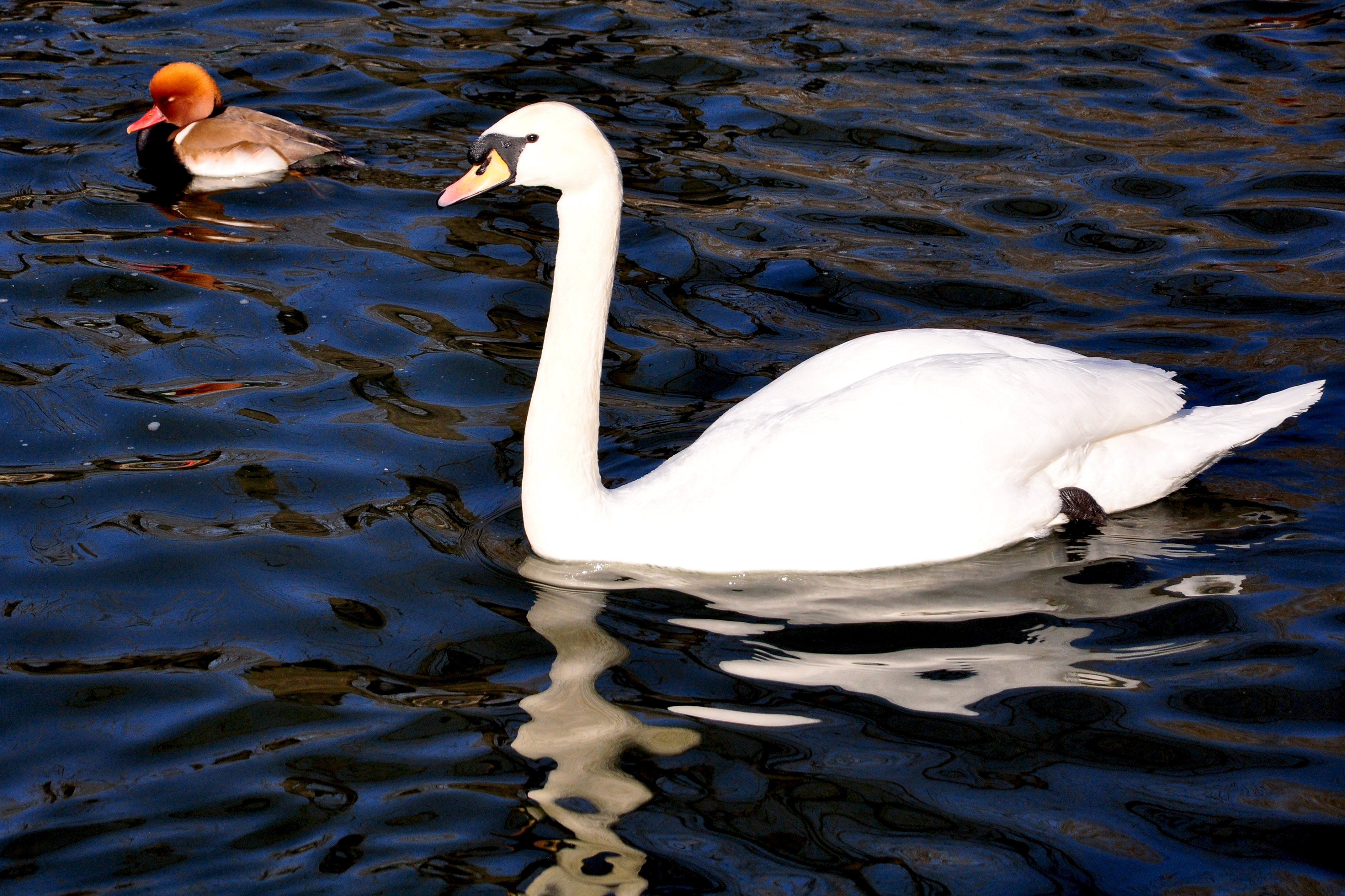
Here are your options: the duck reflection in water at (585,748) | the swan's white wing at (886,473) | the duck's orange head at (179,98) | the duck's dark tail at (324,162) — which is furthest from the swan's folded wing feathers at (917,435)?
the duck's orange head at (179,98)

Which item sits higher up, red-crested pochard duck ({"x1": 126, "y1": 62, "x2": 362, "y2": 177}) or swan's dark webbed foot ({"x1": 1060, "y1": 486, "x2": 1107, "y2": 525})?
red-crested pochard duck ({"x1": 126, "y1": 62, "x2": 362, "y2": 177})

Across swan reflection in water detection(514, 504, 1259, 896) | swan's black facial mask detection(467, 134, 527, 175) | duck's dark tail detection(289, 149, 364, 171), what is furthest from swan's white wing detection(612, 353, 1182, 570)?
duck's dark tail detection(289, 149, 364, 171)

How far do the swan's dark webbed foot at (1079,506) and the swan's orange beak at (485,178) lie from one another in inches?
86.3

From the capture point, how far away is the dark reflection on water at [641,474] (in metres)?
3.79

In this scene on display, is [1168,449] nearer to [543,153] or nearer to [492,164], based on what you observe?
[543,153]

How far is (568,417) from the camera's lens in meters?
5.06

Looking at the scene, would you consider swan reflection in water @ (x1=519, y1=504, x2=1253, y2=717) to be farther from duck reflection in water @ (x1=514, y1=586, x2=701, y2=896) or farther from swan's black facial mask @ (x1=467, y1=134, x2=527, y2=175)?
swan's black facial mask @ (x1=467, y1=134, x2=527, y2=175)

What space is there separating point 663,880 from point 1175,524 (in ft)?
8.90

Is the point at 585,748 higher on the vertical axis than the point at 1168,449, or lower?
lower

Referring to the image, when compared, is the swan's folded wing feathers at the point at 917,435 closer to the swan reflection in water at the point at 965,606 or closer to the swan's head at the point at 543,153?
the swan reflection in water at the point at 965,606

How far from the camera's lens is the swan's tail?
5430 mm

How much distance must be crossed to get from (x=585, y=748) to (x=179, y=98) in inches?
262

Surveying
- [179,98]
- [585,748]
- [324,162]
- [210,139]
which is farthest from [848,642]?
[179,98]

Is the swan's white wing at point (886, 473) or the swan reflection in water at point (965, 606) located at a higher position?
the swan's white wing at point (886, 473)
